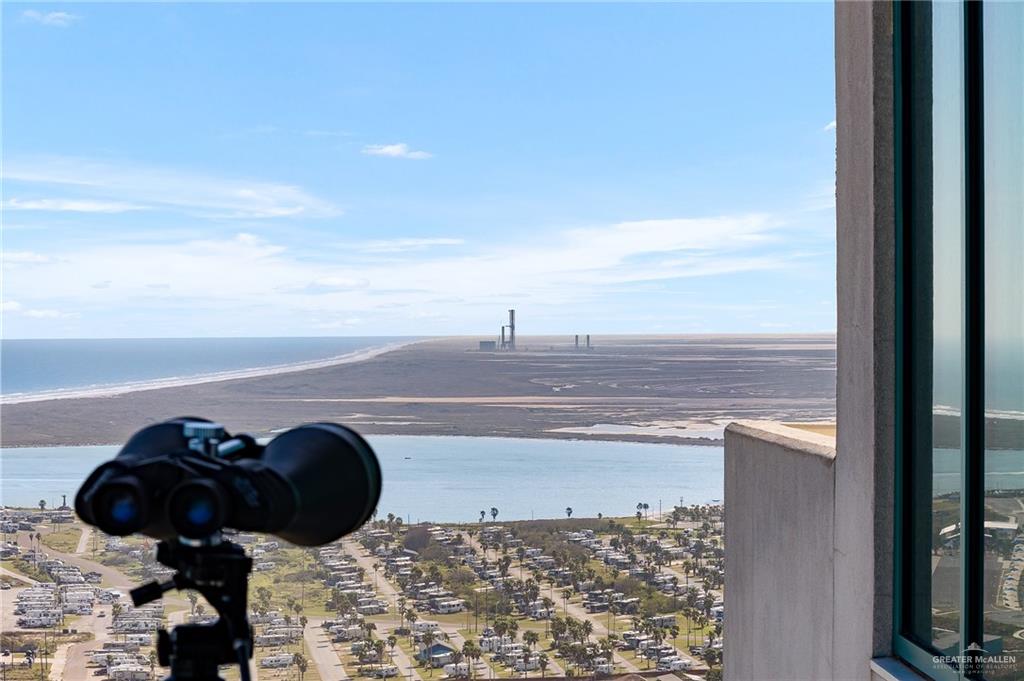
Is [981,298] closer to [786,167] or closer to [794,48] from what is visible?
[794,48]

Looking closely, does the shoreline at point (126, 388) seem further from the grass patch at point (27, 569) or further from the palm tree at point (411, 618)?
the palm tree at point (411, 618)

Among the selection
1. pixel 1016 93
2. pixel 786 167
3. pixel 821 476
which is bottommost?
pixel 821 476

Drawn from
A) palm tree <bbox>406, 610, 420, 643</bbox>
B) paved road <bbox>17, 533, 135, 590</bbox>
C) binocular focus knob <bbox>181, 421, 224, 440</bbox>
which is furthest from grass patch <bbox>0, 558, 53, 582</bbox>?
binocular focus knob <bbox>181, 421, 224, 440</bbox>

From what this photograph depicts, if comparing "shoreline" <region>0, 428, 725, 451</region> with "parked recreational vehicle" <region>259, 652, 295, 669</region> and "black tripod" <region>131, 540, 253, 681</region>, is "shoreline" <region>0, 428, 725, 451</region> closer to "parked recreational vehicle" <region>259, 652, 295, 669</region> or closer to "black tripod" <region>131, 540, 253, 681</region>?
"parked recreational vehicle" <region>259, 652, 295, 669</region>

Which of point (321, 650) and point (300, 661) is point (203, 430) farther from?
point (321, 650)

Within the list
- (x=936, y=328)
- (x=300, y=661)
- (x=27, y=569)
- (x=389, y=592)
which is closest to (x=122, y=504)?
(x=936, y=328)

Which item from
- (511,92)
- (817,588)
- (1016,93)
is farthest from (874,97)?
(511,92)

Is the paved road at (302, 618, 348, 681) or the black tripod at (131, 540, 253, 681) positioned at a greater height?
the black tripod at (131, 540, 253, 681)
